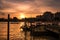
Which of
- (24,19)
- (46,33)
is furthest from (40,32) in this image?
(24,19)

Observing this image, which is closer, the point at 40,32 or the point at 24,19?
the point at 24,19

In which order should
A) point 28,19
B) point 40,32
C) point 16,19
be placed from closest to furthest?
point 16,19, point 28,19, point 40,32

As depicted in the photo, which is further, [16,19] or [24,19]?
[24,19]

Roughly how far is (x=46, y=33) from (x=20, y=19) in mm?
26105

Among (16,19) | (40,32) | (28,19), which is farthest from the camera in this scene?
(40,32)

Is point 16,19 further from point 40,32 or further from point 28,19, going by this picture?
point 40,32

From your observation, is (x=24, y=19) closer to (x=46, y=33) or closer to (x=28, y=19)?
(x=28, y=19)

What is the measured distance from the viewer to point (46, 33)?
3662 cm

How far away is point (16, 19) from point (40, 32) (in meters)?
25.6

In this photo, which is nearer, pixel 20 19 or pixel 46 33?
pixel 20 19

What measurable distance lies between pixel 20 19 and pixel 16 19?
65 cm

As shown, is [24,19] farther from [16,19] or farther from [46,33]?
[46,33]

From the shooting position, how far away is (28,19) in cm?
1124

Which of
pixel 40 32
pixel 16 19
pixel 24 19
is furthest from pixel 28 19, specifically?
pixel 40 32
